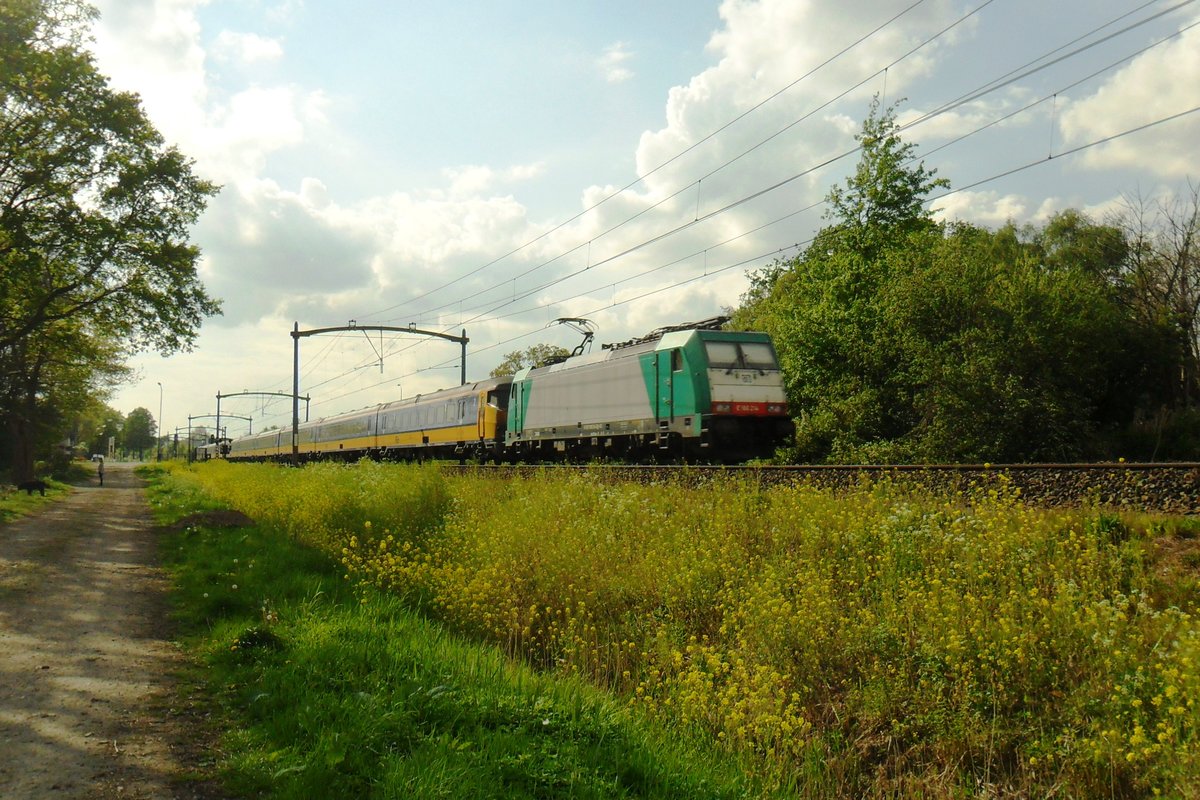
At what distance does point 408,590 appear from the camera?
9.65 meters

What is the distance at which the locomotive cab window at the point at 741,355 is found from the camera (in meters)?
17.7

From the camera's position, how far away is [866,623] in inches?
291

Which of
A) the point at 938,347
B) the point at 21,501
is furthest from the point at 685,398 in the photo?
the point at 21,501

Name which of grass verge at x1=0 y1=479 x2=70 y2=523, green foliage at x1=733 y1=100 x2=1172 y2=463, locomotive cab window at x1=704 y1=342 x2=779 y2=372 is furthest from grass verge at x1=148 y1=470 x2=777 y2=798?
green foliage at x1=733 y1=100 x2=1172 y2=463

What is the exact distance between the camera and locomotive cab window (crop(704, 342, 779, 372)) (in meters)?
17.7

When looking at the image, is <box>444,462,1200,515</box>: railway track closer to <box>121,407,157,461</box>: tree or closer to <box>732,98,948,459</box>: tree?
<box>732,98,948,459</box>: tree

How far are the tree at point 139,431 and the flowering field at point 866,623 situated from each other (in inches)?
6418

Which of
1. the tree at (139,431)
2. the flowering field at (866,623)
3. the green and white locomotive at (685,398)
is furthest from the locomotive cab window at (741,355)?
the tree at (139,431)

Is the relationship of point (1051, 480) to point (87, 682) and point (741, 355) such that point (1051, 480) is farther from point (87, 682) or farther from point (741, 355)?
point (87, 682)

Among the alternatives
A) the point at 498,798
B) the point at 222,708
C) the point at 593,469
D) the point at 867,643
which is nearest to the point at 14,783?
the point at 222,708

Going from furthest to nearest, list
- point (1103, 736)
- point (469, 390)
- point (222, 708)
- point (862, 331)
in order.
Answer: point (469, 390) → point (862, 331) → point (222, 708) → point (1103, 736)

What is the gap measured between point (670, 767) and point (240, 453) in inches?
2756

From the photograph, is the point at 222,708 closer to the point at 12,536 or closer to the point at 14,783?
the point at 14,783

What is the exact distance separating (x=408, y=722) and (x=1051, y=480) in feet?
27.9
